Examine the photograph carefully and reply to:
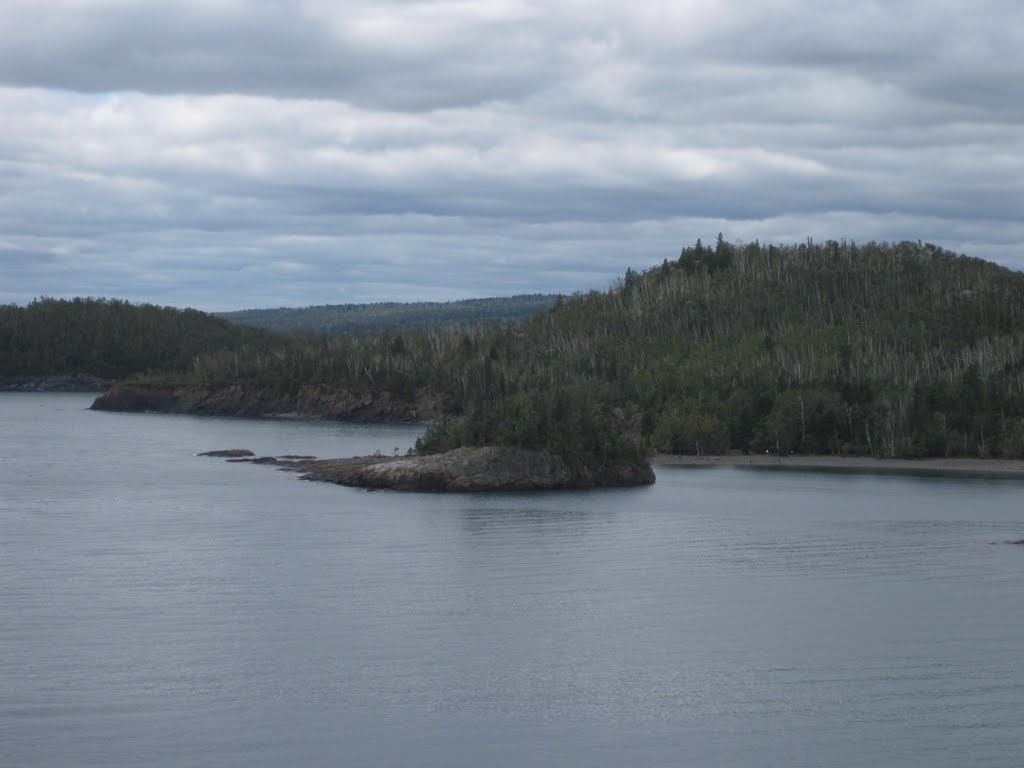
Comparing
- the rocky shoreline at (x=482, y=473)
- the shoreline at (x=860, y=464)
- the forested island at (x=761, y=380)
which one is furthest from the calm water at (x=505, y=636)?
the shoreline at (x=860, y=464)

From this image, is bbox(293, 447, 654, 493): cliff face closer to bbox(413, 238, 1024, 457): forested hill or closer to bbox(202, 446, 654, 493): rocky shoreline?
bbox(202, 446, 654, 493): rocky shoreline

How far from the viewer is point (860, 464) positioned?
378 feet

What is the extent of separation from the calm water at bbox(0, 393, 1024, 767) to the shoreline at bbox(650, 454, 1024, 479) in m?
33.8

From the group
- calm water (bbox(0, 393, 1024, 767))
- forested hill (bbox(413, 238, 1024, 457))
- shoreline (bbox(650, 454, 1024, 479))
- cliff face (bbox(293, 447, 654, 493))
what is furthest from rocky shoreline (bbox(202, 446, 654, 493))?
shoreline (bbox(650, 454, 1024, 479))

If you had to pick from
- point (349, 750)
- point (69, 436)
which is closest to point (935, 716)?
point (349, 750)

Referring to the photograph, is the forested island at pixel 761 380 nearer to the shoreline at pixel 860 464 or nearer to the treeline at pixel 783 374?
the treeline at pixel 783 374

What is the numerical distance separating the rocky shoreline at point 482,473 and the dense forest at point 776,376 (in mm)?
1049

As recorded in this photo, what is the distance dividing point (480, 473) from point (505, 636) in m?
44.5

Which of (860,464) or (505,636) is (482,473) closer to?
(860,464)

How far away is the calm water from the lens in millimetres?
30047

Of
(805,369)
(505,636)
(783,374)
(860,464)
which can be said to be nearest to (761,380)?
(783,374)

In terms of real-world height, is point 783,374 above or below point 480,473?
above

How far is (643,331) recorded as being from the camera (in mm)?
192250

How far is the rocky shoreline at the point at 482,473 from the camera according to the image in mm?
84750
